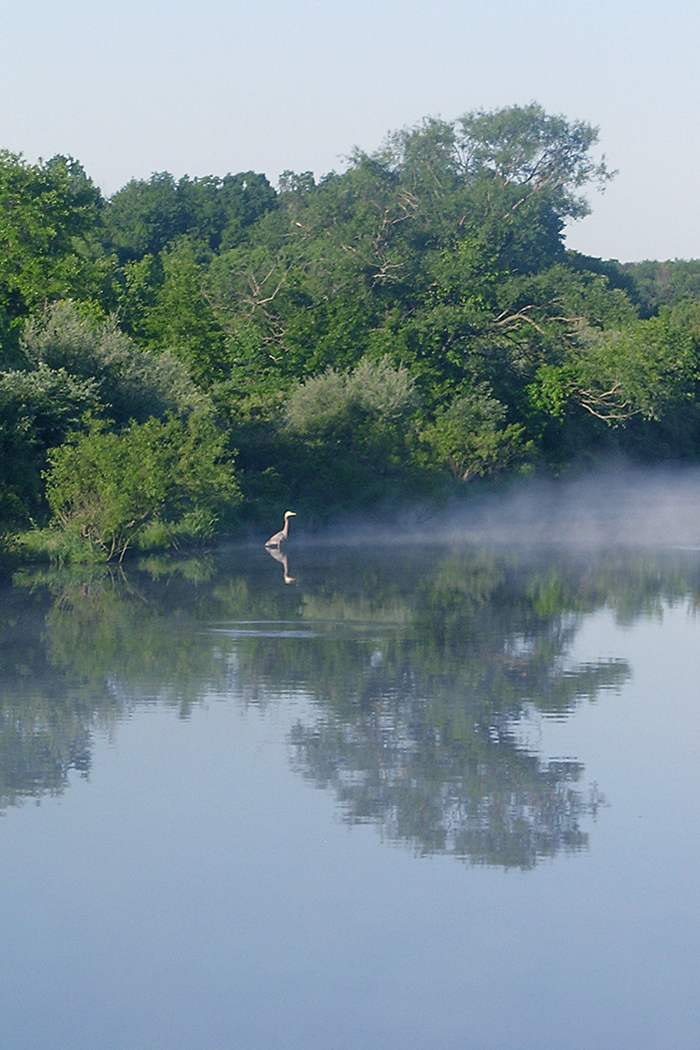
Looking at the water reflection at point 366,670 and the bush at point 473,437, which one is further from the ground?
the bush at point 473,437

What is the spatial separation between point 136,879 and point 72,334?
24.7 meters

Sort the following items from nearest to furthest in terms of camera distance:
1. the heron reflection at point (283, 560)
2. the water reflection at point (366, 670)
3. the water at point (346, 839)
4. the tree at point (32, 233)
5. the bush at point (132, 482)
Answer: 1. the water at point (346, 839)
2. the water reflection at point (366, 670)
3. the heron reflection at point (283, 560)
4. the bush at point (132, 482)
5. the tree at point (32, 233)

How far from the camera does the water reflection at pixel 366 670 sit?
1033 cm

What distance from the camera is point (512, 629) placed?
19.9 m

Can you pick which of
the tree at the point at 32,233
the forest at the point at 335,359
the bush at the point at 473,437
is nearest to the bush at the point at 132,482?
the forest at the point at 335,359

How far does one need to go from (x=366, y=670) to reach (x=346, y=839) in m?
6.88

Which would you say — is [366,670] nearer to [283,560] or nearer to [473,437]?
[283,560]

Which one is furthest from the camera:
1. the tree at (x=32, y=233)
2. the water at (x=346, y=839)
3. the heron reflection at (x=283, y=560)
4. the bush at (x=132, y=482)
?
the tree at (x=32, y=233)

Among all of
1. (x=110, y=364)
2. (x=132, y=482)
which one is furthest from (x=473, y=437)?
(x=132, y=482)

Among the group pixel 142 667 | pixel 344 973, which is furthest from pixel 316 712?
pixel 344 973

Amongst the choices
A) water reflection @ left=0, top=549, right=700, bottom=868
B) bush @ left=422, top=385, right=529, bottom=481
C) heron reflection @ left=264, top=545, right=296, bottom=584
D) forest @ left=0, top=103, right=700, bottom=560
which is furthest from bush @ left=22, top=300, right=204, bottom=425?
bush @ left=422, top=385, right=529, bottom=481

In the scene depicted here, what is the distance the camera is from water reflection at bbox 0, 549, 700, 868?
1033 cm

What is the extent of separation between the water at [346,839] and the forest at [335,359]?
37.7ft

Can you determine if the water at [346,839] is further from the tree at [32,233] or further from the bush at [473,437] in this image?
the bush at [473,437]
